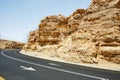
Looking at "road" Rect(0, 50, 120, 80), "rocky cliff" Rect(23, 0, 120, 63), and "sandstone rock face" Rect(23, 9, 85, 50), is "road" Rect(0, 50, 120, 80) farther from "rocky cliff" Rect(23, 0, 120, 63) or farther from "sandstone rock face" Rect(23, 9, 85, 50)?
"sandstone rock face" Rect(23, 9, 85, 50)

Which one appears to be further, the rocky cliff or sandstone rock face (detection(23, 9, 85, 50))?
sandstone rock face (detection(23, 9, 85, 50))

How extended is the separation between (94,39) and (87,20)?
5.35 metres

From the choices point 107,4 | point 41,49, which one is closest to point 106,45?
point 107,4

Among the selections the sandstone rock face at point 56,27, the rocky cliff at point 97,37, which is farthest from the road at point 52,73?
the sandstone rock face at point 56,27

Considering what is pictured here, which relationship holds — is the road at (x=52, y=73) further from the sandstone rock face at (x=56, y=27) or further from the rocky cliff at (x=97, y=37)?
the sandstone rock face at (x=56, y=27)

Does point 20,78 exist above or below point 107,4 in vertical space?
below

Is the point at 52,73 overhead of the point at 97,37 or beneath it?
beneath

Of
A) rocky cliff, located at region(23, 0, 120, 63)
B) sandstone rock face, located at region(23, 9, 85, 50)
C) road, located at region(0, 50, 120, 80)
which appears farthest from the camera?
sandstone rock face, located at region(23, 9, 85, 50)

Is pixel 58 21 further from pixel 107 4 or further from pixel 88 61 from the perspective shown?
pixel 88 61

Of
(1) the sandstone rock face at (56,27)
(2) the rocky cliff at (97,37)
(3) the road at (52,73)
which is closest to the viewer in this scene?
(3) the road at (52,73)

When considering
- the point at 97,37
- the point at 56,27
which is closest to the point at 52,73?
→ the point at 97,37

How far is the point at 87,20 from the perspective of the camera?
1169 inches

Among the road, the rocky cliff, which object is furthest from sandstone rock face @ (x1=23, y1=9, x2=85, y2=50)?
the road

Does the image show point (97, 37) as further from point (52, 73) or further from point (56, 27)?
point (56, 27)
